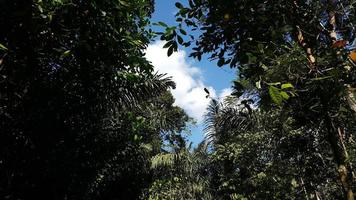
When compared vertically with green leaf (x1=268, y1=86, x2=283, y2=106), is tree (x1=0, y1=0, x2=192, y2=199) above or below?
above

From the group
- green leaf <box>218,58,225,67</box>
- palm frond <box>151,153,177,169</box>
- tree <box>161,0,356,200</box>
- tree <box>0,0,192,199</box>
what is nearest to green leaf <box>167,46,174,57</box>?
tree <box>161,0,356,200</box>

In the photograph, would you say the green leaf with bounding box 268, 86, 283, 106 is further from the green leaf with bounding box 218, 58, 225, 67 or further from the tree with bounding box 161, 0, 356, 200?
the green leaf with bounding box 218, 58, 225, 67

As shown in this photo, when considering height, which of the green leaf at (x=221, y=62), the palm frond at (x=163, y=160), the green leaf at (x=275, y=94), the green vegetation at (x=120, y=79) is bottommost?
the green leaf at (x=275, y=94)

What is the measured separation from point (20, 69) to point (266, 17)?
12.1ft

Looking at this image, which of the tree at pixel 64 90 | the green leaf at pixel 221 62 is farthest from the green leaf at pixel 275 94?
the tree at pixel 64 90

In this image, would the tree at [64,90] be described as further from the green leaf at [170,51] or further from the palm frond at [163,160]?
the palm frond at [163,160]

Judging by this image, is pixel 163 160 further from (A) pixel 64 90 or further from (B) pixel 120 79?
(A) pixel 64 90

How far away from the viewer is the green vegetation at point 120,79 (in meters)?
3.06

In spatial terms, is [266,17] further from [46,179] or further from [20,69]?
[46,179]

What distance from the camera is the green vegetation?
306cm

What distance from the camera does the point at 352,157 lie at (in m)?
5.52

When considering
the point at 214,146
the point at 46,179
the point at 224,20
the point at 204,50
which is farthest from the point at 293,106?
the point at 214,146

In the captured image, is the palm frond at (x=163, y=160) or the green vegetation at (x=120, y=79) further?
the palm frond at (x=163, y=160)

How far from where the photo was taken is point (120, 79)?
24.8 feet
